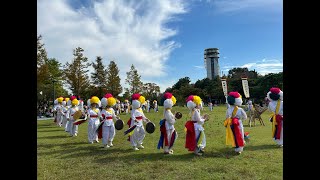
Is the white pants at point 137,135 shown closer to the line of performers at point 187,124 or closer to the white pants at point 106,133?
the line of performers at point 187,124

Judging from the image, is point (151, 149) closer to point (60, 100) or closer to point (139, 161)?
point (139, 161)

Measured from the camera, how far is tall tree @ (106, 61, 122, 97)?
172 feet

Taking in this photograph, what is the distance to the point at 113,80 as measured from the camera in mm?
52594

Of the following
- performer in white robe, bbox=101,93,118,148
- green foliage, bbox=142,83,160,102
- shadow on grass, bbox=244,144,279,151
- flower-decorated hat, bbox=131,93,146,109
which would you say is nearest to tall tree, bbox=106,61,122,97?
green foliage, bbox=142,83,160,102

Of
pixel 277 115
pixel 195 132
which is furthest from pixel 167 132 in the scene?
pixel 277 115

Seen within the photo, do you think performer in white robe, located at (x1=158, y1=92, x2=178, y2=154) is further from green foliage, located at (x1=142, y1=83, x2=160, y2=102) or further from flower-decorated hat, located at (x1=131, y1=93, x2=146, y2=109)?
green foliage, located at (x1=142, y1=83, x2=160, y2=102)

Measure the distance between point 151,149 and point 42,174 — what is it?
4507mm

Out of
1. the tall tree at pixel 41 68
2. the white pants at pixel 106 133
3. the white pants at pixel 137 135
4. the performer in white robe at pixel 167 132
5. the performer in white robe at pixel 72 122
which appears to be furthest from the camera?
the tall tree at pixel 41 68

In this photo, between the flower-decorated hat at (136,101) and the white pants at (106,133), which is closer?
the flower-decorated hat at (136,101)

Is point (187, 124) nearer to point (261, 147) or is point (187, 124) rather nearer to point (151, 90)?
point (261, 147)

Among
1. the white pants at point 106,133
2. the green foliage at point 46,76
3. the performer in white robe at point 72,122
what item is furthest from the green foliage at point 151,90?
the white pants at point 106,133

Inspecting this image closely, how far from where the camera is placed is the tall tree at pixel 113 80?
172ft
